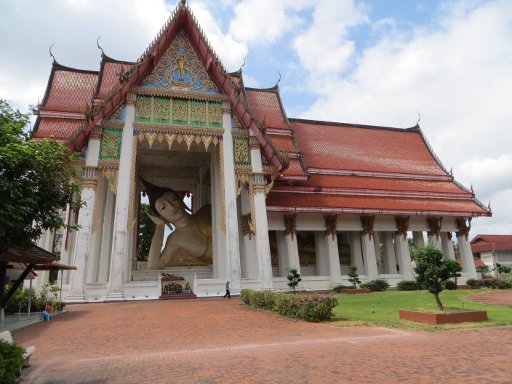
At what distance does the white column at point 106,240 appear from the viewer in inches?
664

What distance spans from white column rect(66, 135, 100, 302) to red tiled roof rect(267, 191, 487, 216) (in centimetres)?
795

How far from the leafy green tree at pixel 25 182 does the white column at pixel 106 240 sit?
12.4m

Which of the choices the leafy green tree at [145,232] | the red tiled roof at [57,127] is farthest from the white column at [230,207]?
the leafy green tree at [145,232]

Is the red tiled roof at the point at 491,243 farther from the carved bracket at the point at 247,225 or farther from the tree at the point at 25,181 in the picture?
the tree at the point at 25,181

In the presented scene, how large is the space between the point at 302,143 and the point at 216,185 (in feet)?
24.7

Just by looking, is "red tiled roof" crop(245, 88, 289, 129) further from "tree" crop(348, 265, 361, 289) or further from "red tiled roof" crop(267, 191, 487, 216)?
"tree" crop(348, 265, 361, 289)

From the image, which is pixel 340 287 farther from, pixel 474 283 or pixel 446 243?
pixel 446 243

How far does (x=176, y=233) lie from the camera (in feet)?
66.9

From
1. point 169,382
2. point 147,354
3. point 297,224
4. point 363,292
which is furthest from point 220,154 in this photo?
point 169,382

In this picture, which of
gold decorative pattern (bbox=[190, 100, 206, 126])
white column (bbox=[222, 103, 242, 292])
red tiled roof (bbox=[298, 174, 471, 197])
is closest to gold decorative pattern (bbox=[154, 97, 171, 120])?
gold decorative pattern (bbox=[190, 100, 206, 126])

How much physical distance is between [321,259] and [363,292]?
306 cm

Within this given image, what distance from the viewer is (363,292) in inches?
706

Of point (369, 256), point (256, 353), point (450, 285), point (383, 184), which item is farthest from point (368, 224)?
point (256, 353)

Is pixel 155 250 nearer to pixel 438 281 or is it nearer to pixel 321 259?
pixel 321 259
